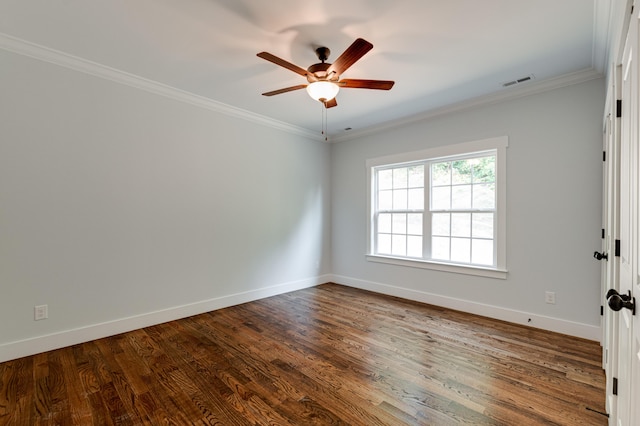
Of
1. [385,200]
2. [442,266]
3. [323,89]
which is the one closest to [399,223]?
[385,200]

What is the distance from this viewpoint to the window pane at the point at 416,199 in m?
4.38

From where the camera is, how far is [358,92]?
3490 millimetres

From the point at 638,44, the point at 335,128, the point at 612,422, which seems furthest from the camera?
the point at 335,128

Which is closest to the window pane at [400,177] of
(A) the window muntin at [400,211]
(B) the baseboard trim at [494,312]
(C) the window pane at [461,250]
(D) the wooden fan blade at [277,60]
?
(A) the window muntin at [400,211]

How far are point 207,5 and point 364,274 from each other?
4.13m

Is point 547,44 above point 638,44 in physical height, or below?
above

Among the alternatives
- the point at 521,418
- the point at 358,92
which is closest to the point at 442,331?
the point at 521,418

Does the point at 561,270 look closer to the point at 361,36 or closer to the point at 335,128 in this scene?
the point at 361,36

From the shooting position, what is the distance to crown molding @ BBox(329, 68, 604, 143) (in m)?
2.98

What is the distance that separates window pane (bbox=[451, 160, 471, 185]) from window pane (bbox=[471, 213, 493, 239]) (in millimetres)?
490

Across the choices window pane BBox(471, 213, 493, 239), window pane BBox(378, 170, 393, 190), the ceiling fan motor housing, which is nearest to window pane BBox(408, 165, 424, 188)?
window pane BBox(378, 170, 393, 190)

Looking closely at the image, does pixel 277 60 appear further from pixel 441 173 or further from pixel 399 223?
pixel 399 223

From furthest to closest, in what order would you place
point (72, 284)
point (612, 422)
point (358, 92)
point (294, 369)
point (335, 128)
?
point (335, 128) → point (358, 92) → point (72, 284) → point (294, 369) → point (612, 422)

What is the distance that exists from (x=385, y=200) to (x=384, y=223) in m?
0.38
